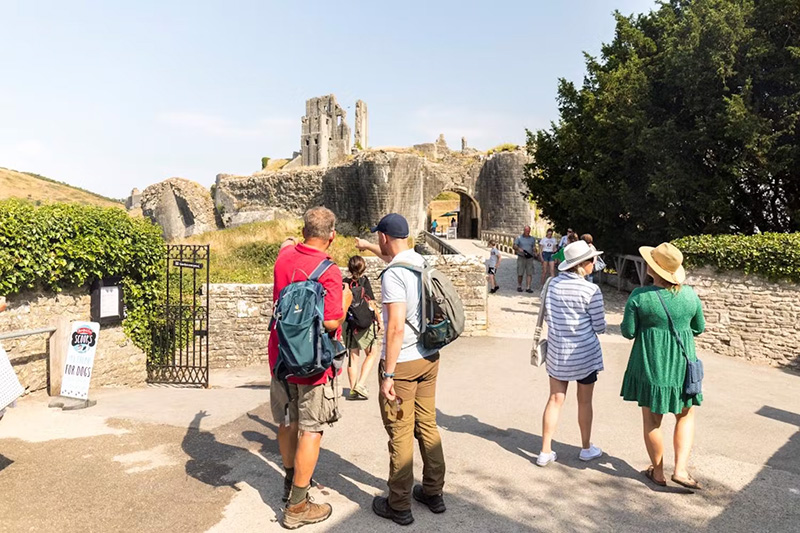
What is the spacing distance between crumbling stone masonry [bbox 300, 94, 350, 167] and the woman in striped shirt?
67032mm

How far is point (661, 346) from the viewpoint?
3.91m

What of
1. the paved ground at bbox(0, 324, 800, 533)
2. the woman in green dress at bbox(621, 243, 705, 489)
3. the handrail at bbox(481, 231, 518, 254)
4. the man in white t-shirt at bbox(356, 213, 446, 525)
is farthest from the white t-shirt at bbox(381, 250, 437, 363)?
the handrail at bbox(481, 231, 518, 254)

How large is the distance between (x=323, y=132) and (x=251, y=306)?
61.2 m

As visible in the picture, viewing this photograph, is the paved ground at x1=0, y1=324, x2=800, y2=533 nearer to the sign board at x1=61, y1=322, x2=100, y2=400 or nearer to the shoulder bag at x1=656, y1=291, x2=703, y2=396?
the sign board at x1=61, y1=322, x2=100, y2=400

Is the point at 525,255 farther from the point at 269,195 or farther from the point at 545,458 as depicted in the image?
the point at 269,195

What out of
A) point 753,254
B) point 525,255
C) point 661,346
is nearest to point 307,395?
point 661,346

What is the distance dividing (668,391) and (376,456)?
2.32 metres

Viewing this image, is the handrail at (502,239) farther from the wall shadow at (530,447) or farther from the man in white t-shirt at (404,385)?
the man in white t-shirt at (404,385)

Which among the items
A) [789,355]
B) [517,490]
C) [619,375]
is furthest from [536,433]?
[789,355]

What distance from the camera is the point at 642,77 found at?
14.7 metres

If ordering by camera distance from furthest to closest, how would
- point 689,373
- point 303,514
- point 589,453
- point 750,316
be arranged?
point 750,316
point 589,453
point 689,373
point 303,514

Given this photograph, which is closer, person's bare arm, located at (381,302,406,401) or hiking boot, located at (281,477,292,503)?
person's bare arm, located at (381,302,406,401)

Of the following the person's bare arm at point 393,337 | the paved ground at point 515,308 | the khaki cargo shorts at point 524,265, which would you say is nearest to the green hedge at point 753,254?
the paved ground at point 515,308

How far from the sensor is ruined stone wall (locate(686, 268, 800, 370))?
9.41 metres
